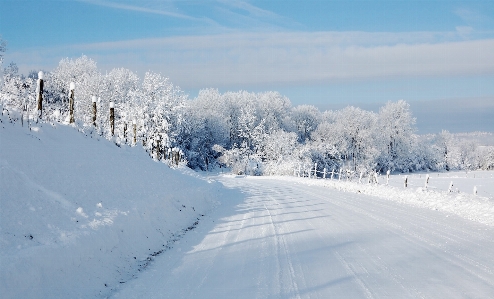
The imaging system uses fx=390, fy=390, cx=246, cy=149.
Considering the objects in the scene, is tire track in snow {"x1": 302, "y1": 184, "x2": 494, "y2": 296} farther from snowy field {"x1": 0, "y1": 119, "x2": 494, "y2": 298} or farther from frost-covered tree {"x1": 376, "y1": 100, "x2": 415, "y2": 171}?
frost-covered tree {"x1": 376, "y1": 100, "x2": 415, "y2": 171}

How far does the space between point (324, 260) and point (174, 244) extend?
355 centimetres

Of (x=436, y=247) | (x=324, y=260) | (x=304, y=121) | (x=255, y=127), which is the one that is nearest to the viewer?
(x=324, y=260)

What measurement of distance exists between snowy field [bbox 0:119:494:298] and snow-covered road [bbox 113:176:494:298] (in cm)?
2

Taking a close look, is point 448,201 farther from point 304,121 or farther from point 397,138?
point 304,121

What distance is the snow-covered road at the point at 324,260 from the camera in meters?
6.08

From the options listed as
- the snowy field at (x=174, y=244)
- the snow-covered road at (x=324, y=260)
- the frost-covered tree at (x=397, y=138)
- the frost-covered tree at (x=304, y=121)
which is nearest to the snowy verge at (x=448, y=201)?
the snowy field at (x=174, y=244)

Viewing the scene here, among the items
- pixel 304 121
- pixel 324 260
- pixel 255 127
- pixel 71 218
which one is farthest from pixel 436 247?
pixel 304 121

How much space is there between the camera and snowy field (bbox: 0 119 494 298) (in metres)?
5.92

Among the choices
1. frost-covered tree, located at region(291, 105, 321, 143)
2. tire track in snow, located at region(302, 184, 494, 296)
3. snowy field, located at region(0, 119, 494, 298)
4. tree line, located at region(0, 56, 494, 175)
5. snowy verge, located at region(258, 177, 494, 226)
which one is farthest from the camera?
frost-covered tree, located at region(291, 105, 321, 143)

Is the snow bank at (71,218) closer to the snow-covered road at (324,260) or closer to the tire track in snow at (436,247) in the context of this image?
the snow-covered road at (324,260)

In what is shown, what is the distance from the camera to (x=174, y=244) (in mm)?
9188

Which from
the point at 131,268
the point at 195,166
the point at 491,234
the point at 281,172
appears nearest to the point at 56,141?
the point at 131,268

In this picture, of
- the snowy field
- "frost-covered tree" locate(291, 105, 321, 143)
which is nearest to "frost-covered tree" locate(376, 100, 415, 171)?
"frost-covered tree" locate(291, 105, 321, 143)

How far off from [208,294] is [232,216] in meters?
7.53
